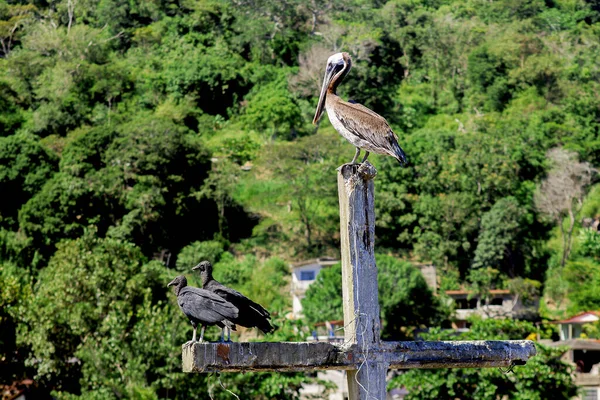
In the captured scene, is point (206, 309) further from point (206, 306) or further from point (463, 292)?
point (463, 292)

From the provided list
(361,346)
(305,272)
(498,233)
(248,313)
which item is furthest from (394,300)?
(361,346)

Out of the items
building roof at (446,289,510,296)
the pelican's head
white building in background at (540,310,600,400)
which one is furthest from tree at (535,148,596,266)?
the pelican's head

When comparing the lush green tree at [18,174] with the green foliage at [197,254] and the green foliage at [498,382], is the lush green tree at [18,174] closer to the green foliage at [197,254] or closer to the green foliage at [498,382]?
the green foliage at [197,254]

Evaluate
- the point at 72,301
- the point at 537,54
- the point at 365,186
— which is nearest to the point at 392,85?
the point at 537,54

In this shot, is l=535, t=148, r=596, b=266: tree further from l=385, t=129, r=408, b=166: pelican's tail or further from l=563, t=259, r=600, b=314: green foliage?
l=385, t=129, r=408, b=166: pelican's tail

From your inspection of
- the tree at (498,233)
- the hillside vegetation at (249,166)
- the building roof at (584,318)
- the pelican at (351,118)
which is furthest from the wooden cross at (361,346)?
the tree at (498,233)

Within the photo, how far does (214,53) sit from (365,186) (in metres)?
57.3

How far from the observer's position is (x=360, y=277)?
657cm

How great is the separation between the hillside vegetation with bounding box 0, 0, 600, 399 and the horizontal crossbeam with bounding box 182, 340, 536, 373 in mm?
17918

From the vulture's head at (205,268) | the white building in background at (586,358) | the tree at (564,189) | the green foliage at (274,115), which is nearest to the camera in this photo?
the vulture's head at (205,268)

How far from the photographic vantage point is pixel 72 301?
3125 cm

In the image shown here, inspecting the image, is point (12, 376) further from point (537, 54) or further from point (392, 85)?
point (537, 54)

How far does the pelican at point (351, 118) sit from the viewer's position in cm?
746

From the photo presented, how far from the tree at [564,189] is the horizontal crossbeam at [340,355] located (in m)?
42.7
